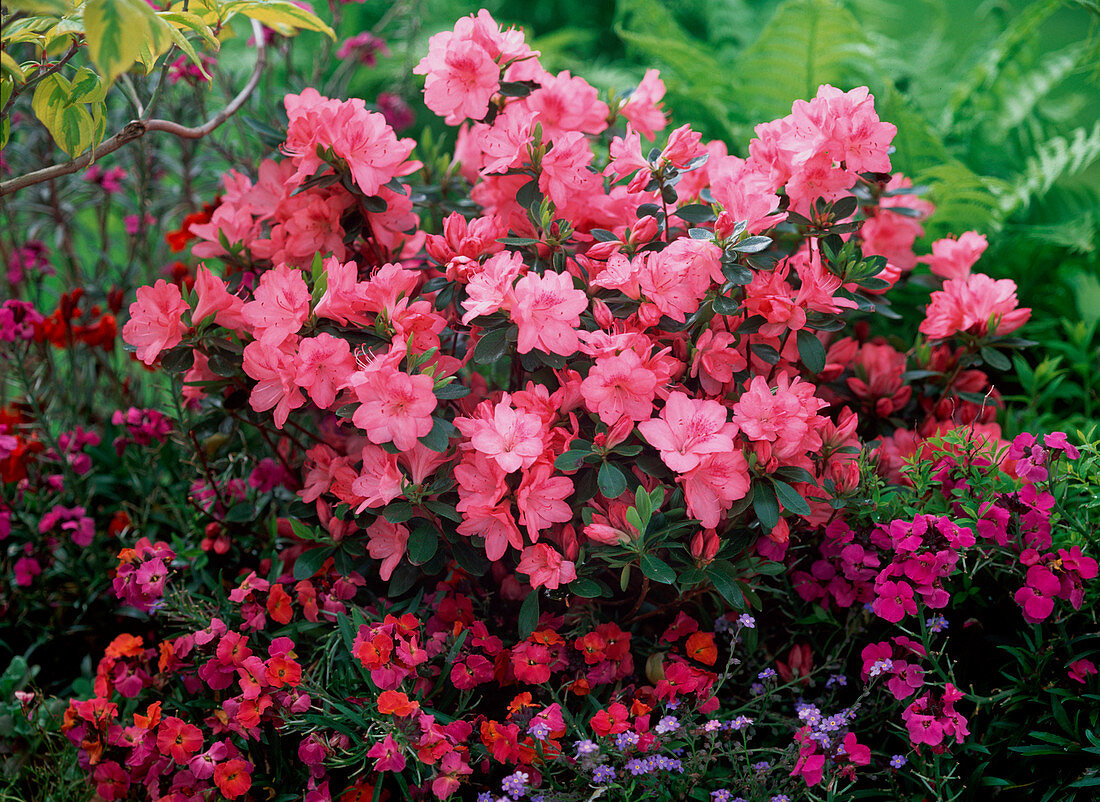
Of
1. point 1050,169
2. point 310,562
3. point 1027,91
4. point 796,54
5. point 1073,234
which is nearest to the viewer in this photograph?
point 310,562

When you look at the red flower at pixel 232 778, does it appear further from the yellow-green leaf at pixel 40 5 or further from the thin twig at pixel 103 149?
the yellow-green leaf at pixel 40 5

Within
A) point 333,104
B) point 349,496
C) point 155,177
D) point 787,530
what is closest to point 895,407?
point 787,530

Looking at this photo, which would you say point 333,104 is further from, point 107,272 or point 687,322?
point 107,272

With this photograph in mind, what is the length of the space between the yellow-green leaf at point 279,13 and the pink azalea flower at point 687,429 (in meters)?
0.76

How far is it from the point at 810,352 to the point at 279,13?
3.13 ft

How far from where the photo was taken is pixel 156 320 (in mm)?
1134

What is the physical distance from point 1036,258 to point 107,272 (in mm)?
2482

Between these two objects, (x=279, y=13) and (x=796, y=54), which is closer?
(x=279, y=13)

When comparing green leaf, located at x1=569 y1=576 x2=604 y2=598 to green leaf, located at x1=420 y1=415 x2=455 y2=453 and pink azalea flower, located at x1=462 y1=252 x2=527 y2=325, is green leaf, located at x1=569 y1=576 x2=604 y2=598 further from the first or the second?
pink azalea flower, located at x1=462 y1=252 x2=527 y2=325

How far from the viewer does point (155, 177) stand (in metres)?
Answer: 2.25

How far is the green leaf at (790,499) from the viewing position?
103 cm

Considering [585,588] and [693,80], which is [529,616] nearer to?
[585,588]

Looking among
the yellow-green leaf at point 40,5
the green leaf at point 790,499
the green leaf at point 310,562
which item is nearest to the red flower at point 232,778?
the green leaf at point 310,562

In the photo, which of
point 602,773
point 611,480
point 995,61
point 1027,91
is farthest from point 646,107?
point 1027,91
